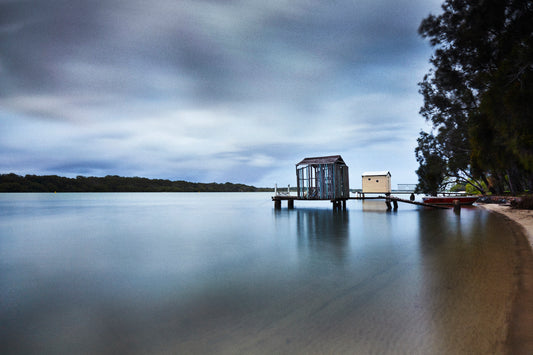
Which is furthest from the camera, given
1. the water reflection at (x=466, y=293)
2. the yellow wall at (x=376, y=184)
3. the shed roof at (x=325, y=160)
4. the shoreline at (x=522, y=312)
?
the yellow wall at (x=376, y=184)

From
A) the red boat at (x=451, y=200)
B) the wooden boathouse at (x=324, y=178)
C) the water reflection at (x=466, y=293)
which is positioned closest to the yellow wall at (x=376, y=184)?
the red boat at (x=451, y=200)

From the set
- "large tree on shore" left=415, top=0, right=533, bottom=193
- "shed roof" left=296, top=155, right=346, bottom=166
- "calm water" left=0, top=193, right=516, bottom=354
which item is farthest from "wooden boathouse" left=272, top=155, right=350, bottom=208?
"calm water" left=0, top=193, right=516, bottom=354

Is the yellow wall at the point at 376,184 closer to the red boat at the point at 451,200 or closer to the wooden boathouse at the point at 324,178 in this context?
the red boat at the point at 451,200

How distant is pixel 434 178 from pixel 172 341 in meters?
40.7

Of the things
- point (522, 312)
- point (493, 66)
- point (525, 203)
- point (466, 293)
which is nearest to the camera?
point (522, 312)

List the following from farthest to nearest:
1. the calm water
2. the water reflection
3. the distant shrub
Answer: the distant shrub
the calm water
the water reflection

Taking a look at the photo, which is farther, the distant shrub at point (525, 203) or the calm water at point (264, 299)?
the distant shrub at point (525, 203)

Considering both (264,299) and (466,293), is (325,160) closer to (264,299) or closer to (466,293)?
(466,293)

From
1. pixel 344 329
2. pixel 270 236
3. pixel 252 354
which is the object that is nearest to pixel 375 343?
pixel 344 329

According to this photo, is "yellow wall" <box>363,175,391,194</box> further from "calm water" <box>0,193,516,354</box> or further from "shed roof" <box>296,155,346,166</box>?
"calm water" <box>0,193,516,354</box>

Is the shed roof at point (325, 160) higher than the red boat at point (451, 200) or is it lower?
higher

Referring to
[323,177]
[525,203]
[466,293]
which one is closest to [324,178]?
[323,177]

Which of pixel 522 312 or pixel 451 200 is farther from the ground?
pixel 451 200

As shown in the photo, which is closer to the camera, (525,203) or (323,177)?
(525,203)
